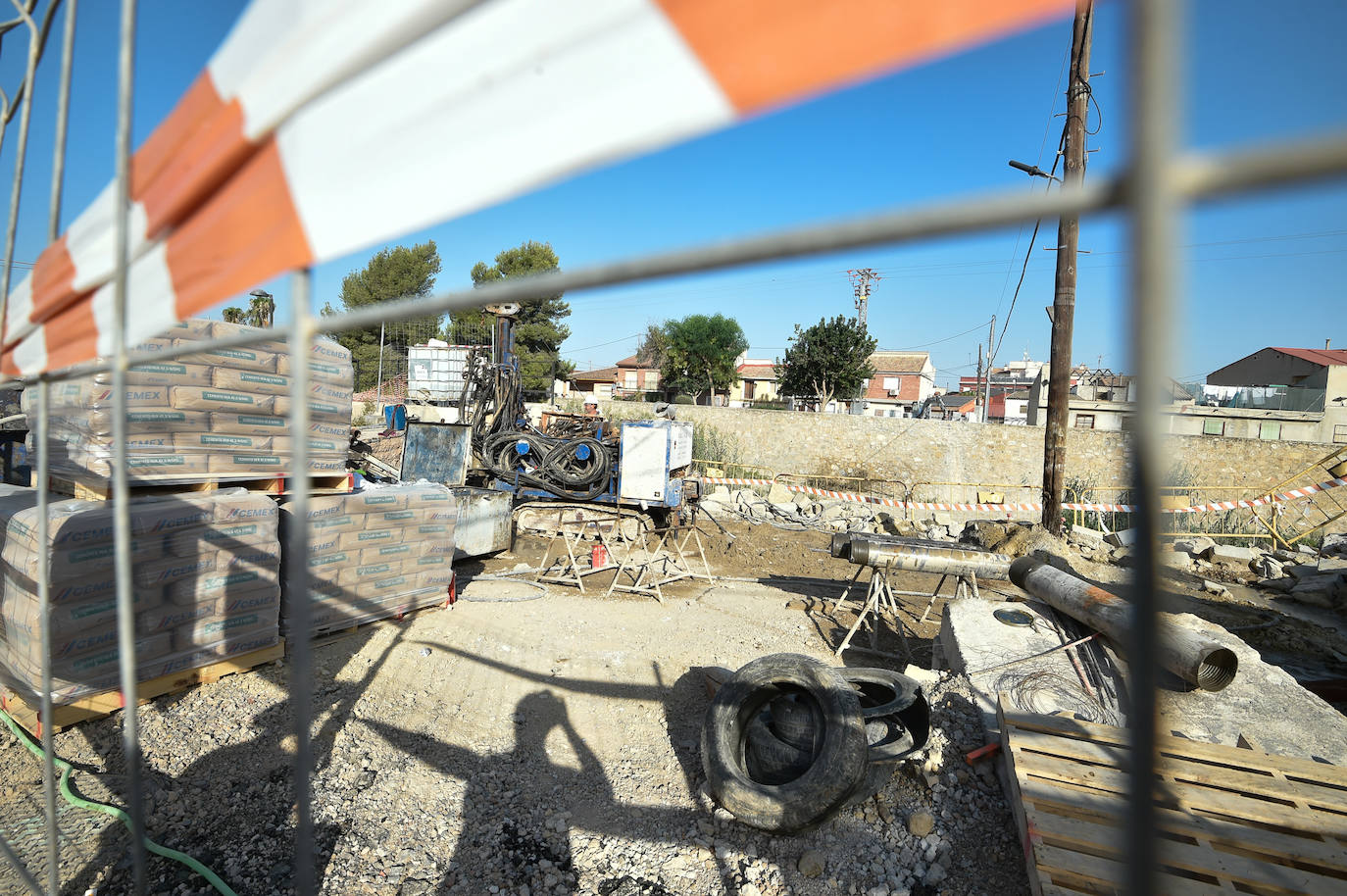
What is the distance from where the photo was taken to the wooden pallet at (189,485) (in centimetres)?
439

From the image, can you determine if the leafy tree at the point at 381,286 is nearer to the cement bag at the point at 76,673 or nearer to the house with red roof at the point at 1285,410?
Answer: the cement bag at the point at 76,673

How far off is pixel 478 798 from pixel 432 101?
423 cm

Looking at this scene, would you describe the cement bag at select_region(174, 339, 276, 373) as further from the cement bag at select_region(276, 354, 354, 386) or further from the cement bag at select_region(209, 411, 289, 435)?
the cement bag at select_region(209, 411, 289, 435)

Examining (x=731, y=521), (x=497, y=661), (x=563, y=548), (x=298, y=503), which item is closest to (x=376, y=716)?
(x=497, y=661)

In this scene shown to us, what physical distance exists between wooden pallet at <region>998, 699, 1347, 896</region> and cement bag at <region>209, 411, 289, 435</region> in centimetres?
570

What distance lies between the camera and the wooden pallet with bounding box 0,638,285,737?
3.87 m

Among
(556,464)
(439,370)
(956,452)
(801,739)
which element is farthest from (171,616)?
(956,452)

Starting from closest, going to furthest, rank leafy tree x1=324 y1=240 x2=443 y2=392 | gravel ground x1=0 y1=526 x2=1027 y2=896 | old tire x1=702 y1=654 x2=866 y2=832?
gravel ground x1=0 y1=526 x2=1027 y2=896 → old tire x1=702 y1=654 x2=866 y2=832 → leafy tree x1=324 y1=240 x2=443 y2=392

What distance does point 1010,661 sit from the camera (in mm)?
4715

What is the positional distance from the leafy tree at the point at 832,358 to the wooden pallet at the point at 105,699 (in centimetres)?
2752

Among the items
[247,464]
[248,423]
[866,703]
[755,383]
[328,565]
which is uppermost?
[755,383]

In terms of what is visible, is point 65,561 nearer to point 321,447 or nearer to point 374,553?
point 321,447

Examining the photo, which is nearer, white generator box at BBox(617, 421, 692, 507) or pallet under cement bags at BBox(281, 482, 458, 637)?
pallet under cement bags at BBox(281, 482, 458, 637)

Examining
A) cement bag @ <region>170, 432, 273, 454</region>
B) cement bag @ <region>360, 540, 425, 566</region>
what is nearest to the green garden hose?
cement bag @ <region>170, 432, 273, 454</region>
